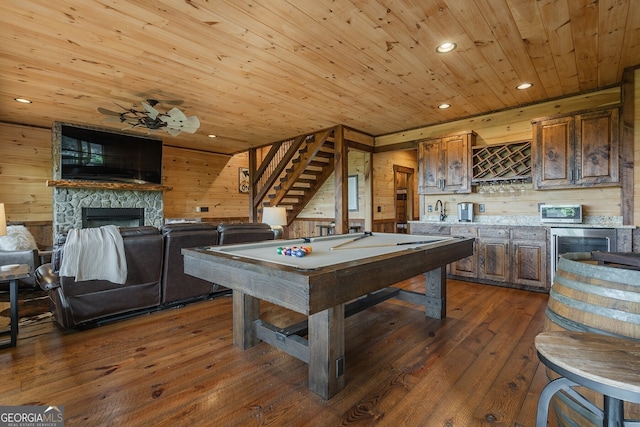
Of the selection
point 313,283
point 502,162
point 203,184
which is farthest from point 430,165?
point 203,184

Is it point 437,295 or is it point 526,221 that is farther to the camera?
point 526,221

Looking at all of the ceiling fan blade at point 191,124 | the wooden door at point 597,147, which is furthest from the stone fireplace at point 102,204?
the wooden door at point 597,147

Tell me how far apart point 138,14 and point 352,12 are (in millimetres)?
1611

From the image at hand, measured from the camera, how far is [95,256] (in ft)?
8.81

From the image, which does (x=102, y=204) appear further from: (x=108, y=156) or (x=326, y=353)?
(x=326, y=353)

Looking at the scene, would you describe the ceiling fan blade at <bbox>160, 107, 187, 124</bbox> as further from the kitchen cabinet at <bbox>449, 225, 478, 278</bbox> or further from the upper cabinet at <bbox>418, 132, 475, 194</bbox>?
the kitchen cabinet at <bbox>449, 225, 478, 278</bbox>

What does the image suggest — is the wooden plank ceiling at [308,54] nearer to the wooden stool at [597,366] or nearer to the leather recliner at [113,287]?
the leather recliner at [113,287]

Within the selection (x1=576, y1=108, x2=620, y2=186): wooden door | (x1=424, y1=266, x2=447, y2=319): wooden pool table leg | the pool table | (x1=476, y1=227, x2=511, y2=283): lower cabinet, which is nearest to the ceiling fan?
the pool table

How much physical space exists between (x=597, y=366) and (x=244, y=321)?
2076mm

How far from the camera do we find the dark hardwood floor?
164 cm

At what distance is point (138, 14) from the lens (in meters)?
2.35

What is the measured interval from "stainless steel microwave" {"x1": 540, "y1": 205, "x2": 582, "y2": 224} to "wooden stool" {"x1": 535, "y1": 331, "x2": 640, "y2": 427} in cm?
350

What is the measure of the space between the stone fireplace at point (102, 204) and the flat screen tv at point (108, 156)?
1.02 ft

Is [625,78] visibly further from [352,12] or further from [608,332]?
[608,332]
